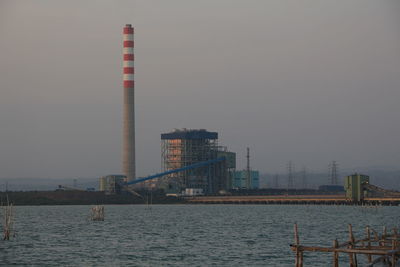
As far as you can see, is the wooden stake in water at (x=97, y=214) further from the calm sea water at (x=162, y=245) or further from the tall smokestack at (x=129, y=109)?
the tall smokestack at (x=129, y=109)

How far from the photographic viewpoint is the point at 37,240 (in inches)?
3044

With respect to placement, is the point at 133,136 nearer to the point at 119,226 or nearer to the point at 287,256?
the point at 119,226

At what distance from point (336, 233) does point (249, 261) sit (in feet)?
100

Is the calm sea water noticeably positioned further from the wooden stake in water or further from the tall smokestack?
the tall smokestack

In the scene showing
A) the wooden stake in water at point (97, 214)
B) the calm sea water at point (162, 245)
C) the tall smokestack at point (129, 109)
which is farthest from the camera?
the tall smokestack at point (129, 109)

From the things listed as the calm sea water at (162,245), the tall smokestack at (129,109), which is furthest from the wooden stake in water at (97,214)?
the tall smokestack at (129,109)

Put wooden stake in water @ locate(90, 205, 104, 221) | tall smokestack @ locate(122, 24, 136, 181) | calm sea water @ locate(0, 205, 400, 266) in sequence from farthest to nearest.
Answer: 1. tall smokestack @ locate(122, 24, 136, 181)
2. wooden stake in water @ locate(90, 205, 104, 221)
3. calm sea water @ locate(0, 205, 400, 266)

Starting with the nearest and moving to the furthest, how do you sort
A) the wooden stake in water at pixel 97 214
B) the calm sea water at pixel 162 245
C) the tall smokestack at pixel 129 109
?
the calm sea water at pixel 162 245
the wooden stake in water at pixel 97 214
the tall smokestack at pixel 129 109

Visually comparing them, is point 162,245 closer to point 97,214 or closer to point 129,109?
point 97,214

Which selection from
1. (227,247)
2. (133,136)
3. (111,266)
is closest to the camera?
(111,266)

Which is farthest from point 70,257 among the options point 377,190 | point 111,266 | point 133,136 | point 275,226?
point 133,136

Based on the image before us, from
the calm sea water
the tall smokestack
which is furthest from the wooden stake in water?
the tall smokestack

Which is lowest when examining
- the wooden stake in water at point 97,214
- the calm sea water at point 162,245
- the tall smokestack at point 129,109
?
the calm sea water at point 162,245

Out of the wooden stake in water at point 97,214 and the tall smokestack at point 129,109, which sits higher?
the tall smokestack at point 129,109
